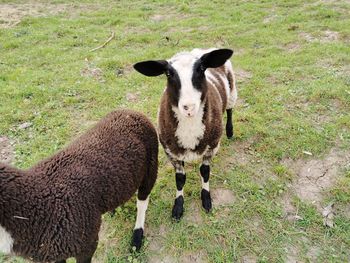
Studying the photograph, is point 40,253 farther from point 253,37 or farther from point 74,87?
point 253,37

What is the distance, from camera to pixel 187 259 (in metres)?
3.38

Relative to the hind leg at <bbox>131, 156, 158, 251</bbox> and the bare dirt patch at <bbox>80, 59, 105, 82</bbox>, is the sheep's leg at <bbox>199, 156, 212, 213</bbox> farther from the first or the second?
the bare dirt patch at <bbox>80, 59, 105, 82</bbox>

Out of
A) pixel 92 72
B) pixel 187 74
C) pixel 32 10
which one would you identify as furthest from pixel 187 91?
pixel 32 10

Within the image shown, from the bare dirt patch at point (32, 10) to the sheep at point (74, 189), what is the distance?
7986mm

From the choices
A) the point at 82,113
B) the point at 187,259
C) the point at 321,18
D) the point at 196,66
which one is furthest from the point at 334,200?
the point at 321,18

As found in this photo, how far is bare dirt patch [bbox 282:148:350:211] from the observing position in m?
4.04

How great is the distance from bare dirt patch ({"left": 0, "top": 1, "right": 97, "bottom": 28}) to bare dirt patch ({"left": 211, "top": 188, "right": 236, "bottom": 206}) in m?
8.05

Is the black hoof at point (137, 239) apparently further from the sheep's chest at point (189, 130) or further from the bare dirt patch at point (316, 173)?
the bare dirt patch at point (316, 173)

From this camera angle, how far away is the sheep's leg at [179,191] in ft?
12.5

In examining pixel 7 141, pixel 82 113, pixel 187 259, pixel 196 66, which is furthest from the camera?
pixel 82 113

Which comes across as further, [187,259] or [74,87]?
[74,87]

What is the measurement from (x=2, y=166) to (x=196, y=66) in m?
1.81

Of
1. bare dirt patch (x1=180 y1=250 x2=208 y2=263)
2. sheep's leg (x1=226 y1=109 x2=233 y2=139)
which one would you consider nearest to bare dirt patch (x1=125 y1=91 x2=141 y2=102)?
sheep's leg (x1=226 y1=109 x2=233 y2=139)

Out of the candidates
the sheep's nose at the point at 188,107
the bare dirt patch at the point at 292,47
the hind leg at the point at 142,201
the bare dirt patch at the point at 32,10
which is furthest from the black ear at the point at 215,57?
the bare dirt patch at the point at 32,10
